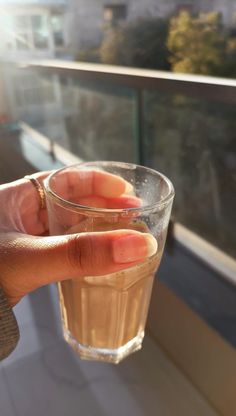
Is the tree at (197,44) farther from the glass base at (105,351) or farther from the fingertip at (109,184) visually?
the glass base at (105,351)

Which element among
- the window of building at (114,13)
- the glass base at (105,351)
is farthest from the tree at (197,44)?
the glass base at (105,351)

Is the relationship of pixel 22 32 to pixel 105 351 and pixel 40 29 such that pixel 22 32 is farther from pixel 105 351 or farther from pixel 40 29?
pixel 105 351

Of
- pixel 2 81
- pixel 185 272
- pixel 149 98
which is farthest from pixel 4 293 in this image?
pixel 2 81

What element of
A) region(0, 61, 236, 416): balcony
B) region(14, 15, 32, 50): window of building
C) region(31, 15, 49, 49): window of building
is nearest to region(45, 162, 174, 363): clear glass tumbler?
region(0, 61, 236, 416): balcony

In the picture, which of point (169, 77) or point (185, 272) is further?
point (185, 272)

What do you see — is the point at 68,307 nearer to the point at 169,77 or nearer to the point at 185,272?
the point at 185,272

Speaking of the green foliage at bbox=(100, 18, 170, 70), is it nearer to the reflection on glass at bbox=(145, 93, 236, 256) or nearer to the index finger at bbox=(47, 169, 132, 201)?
the reflection on glass at bbox=(145, 93, 236, 256)

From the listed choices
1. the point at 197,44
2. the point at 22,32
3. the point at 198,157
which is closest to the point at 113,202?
the point at 198,157
